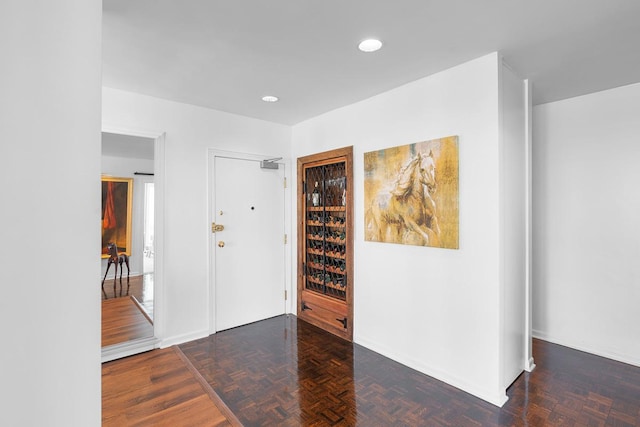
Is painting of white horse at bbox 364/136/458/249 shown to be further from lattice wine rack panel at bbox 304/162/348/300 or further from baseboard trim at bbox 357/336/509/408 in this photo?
baseboard trim at bbox 357/336/509/408

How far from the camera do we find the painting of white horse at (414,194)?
8.18 feet

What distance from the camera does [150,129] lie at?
3.14 m

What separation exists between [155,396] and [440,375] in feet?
7.15

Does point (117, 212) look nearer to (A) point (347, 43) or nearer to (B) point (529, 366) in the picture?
(A) point (347, 43)

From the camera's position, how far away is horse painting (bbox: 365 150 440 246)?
2.62 m

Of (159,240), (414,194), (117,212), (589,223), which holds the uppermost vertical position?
(414,194)

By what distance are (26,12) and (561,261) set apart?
13.5ft

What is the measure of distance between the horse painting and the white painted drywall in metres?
0.50

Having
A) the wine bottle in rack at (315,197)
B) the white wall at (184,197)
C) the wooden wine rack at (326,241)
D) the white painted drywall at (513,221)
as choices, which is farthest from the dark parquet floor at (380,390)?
the wine bottle in rack at (315,197)

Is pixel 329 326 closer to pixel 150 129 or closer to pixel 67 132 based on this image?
pixel 150 129

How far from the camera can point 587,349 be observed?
3.09 m

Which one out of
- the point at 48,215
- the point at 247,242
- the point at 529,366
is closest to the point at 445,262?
the point at 529,366

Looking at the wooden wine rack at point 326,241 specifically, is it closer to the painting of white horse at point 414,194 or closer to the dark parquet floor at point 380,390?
the painting of white horse at point 414,194

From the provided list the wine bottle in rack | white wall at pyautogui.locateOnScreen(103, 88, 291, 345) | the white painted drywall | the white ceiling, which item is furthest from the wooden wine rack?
the white painted drywall
